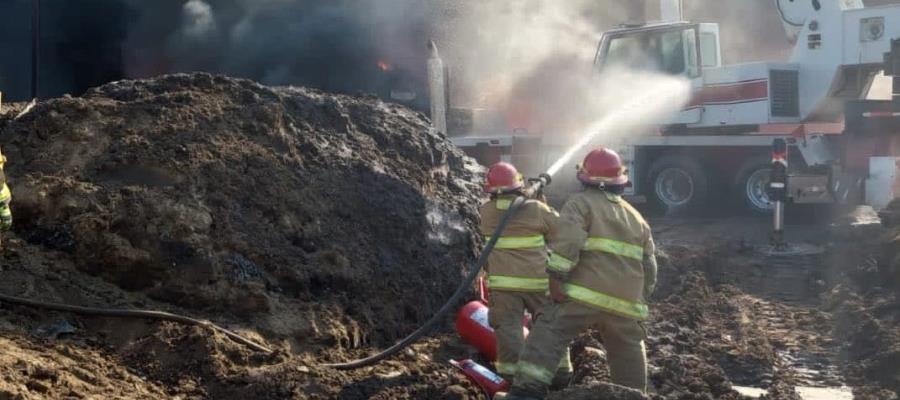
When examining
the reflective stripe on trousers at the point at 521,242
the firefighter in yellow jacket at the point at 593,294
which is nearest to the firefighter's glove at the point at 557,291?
the firefighter in yellow jacket at the point at 593,294

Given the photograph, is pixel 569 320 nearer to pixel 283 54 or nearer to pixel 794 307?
pixel 794 307

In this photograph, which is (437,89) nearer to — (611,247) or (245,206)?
(245,206)

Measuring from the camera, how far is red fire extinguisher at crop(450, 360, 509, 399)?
678 cm

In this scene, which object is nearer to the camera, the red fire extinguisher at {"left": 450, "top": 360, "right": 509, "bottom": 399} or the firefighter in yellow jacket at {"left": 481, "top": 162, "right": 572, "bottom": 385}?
the red fire extinguisher at {"left": 450, "top": 360, "right": 509, "bottom": 399}

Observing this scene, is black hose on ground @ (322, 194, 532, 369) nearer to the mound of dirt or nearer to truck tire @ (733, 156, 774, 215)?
the mound of dirt

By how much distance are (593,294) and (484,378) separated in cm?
106

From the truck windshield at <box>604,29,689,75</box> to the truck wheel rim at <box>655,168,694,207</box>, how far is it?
160cm

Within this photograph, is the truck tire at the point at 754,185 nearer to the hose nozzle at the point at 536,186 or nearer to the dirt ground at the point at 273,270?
the dirt ground at the point at 273,270

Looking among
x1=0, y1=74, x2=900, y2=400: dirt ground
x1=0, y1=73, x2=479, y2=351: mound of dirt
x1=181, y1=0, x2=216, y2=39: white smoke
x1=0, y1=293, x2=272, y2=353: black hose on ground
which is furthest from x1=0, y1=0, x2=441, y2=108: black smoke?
x1=0, y1=293, x2=272, y2=353: black hose on ground

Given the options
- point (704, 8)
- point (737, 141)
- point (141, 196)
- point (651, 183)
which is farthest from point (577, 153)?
point (704, 8)

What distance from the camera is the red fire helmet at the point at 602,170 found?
6438 millimetres

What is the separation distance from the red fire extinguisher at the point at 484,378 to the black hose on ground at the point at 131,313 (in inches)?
50.4

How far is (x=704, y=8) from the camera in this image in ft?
104

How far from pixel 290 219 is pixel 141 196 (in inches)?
45.0
